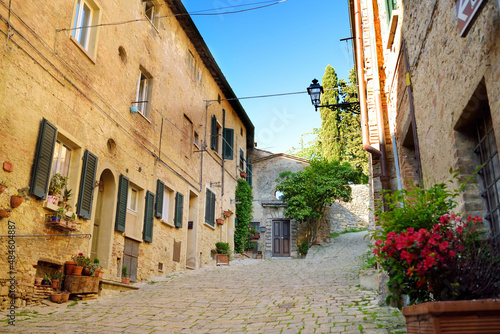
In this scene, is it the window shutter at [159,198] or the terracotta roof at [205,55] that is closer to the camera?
the window shutter at [159,198]

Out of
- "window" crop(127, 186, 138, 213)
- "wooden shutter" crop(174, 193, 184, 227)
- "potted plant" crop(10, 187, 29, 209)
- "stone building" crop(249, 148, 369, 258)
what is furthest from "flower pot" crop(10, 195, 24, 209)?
"stone building" crop(249, 148, 369, 258)

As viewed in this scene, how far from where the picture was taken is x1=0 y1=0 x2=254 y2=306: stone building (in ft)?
24.1

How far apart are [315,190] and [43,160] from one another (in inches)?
622

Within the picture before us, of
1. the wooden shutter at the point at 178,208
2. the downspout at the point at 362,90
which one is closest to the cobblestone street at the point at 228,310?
the downspout at the point at 362,90

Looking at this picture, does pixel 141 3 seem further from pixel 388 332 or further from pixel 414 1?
pixel 388 332

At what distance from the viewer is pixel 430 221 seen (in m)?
3.86

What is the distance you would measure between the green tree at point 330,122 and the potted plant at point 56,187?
882 inches

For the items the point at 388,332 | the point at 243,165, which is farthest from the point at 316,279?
the point at 243,165

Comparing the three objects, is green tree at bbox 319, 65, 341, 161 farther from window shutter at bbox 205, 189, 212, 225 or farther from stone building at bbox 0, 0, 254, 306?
window shutter at bbox 205, 189, 212, 225

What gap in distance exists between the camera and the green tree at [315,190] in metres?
21.7

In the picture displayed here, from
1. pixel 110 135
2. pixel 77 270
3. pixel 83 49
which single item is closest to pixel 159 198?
pixel 110 135

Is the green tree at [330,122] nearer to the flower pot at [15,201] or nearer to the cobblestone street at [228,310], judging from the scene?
the cobblestone street at [228,310]

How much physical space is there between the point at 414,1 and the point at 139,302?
6575 mm

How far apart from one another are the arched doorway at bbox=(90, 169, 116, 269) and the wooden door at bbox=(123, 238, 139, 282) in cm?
80
